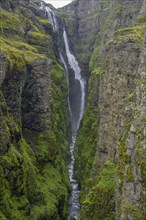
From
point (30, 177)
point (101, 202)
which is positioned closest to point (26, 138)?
point (30, 177)

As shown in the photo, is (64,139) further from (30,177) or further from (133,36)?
(133,36)

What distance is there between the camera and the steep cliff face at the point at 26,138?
40344 mm

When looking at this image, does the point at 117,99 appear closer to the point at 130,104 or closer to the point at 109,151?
the point at 109,151

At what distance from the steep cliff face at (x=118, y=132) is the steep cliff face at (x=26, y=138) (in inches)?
191

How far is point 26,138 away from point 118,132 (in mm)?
17504

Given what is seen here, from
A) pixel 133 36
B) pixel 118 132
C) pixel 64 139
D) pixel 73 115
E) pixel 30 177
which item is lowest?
pixel 30 177

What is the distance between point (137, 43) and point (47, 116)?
19.4 meters

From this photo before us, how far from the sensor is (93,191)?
3250 cm

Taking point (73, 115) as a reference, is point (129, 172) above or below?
below

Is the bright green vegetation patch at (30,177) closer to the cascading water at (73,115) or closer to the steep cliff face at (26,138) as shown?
the steep cliff face at (26,138)

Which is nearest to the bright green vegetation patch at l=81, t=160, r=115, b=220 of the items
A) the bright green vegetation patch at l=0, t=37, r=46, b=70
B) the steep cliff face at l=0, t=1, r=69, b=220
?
the steep cliff face at l=0, t=1, r=69, b=220

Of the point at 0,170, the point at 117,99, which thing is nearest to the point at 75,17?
the point at 117,99

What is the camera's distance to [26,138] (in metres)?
57.9

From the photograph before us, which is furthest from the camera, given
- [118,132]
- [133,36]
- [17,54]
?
[17,54]
